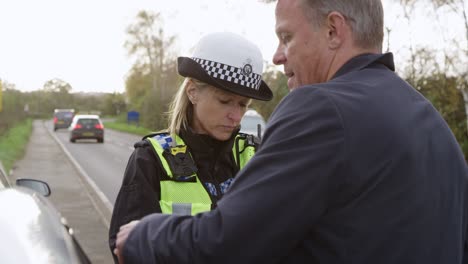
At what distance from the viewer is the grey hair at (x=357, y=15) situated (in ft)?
5.35

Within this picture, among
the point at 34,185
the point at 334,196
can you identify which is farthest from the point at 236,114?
the point at 34,185

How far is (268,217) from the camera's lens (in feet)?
4.57

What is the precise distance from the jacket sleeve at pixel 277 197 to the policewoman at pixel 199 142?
2.49 feet

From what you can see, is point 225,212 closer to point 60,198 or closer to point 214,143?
point 214,143

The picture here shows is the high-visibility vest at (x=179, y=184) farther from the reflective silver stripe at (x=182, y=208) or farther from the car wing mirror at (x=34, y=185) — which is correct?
the car wing mirror at (x=34, y=185)

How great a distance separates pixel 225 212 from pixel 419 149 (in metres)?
0.46

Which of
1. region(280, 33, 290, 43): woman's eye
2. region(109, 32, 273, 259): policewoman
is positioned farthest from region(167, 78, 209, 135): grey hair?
region(280, 33, 290, 43): woman's eye

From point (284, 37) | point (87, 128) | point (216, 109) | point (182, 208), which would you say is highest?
point (284, 37)

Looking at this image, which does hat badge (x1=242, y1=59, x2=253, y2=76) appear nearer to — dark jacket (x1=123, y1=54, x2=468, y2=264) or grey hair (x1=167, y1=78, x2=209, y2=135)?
grey hair (x1=167, y1=78, x2=209, y2=135)

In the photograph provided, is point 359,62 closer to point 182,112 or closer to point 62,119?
point 182,112

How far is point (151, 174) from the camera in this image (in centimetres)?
225

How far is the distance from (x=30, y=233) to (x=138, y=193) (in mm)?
614

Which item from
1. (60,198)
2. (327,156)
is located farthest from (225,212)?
(60,198)

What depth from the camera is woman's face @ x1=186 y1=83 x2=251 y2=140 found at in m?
2.46
